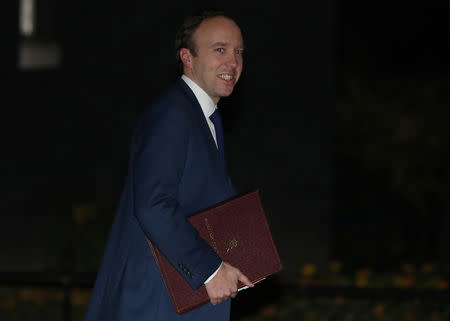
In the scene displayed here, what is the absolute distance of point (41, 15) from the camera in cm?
823

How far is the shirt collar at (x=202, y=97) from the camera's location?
308cm

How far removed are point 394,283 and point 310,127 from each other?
1709 millimetres

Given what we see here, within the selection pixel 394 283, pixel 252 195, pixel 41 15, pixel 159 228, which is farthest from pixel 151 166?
pixel 41 15

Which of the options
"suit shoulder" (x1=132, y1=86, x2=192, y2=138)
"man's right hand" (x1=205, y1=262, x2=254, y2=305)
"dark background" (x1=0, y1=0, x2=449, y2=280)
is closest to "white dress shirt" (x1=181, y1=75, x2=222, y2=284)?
"suit shoulder" (x1=132, y1=86, x2=192, y2=138)

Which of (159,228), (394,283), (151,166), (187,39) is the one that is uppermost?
(187,39)

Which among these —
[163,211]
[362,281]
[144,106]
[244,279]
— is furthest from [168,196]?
[144,106]

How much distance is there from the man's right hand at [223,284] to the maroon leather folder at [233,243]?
0.04 m

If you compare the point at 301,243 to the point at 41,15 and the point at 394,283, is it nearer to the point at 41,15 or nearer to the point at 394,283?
the point at 394,283

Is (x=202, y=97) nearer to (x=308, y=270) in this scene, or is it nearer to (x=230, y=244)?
(x=230, y=244)

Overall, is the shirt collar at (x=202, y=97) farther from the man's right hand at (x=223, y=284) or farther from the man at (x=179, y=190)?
the man's right hand at (x=223, y=284)

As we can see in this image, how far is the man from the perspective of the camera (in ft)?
9.02

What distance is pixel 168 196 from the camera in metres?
2.74

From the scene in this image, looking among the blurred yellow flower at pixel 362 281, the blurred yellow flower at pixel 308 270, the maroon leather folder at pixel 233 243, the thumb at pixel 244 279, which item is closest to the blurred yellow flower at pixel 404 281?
the blurred yellow flower at pixel 362 281

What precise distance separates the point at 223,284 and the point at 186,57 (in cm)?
89
